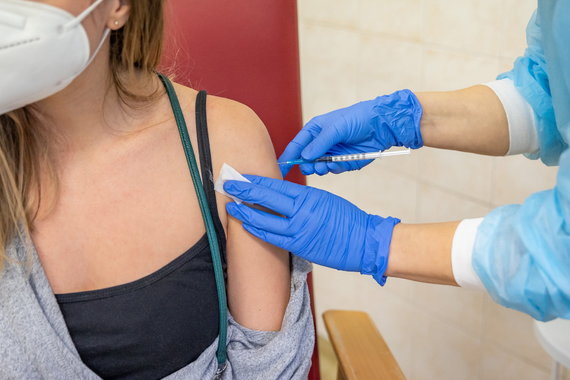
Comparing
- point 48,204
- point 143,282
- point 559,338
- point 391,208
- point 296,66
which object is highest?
point 296,66

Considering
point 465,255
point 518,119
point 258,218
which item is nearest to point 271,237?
point 258,218

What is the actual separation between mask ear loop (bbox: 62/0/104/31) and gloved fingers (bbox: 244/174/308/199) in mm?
346

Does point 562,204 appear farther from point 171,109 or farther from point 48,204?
point 48,204

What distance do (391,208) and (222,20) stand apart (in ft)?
4.03

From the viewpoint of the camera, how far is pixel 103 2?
106cm

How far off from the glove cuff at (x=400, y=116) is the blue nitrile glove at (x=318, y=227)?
22 cm

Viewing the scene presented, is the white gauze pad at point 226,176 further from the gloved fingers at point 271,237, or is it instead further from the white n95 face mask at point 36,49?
the white n95 face mask at point 36,49

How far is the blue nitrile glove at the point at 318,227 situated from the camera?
1.18m

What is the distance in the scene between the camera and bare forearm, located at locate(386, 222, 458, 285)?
1157mm

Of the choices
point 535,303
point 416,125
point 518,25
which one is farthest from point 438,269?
point 518,25

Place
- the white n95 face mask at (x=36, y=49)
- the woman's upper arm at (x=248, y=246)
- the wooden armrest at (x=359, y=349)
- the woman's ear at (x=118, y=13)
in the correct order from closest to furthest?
the white n95 face mask at (x=36, y=49) < the woman's ear at (x=118, y=13) < the woman's upper arm at (x=248, y=246) < the wooden armrest at (x=359, y=349)

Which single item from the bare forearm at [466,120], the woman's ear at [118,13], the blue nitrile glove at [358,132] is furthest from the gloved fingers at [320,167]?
the woman's ear at [118,13]

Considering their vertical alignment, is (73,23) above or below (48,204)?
above

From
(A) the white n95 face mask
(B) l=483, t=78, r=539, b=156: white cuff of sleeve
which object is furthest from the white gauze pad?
(B) l=483, t=78, r=539, b=156: white cuff of sleeve
